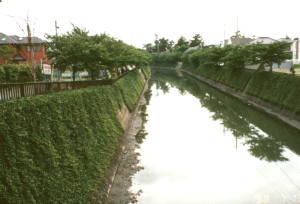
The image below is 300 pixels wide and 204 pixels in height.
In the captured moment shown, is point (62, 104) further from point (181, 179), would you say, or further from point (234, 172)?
point (234, 172)

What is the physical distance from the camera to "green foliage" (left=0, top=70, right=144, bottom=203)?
7.52 meters

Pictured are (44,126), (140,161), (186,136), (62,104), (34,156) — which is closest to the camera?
(34,156)

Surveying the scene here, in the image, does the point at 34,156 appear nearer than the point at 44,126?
Yes

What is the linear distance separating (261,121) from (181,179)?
14713 millimetres

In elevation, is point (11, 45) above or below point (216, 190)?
above

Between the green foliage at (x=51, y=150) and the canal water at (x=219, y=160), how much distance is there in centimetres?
296

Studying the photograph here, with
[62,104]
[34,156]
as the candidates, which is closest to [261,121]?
[62,104]

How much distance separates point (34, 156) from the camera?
27.7ft

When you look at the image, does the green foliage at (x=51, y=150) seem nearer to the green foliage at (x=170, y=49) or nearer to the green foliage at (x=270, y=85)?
the green foliage at (x=270, y=85)

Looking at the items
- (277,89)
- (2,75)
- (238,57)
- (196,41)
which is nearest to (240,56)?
(238,57)

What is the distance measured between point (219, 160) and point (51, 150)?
10.9 m

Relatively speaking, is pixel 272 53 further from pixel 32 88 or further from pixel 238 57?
pixel 32 88

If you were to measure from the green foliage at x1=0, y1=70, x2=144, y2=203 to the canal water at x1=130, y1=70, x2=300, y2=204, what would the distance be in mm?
2957

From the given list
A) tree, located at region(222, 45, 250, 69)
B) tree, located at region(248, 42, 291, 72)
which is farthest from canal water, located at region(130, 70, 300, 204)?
tree, located at region(222, 45, 250, 69)
